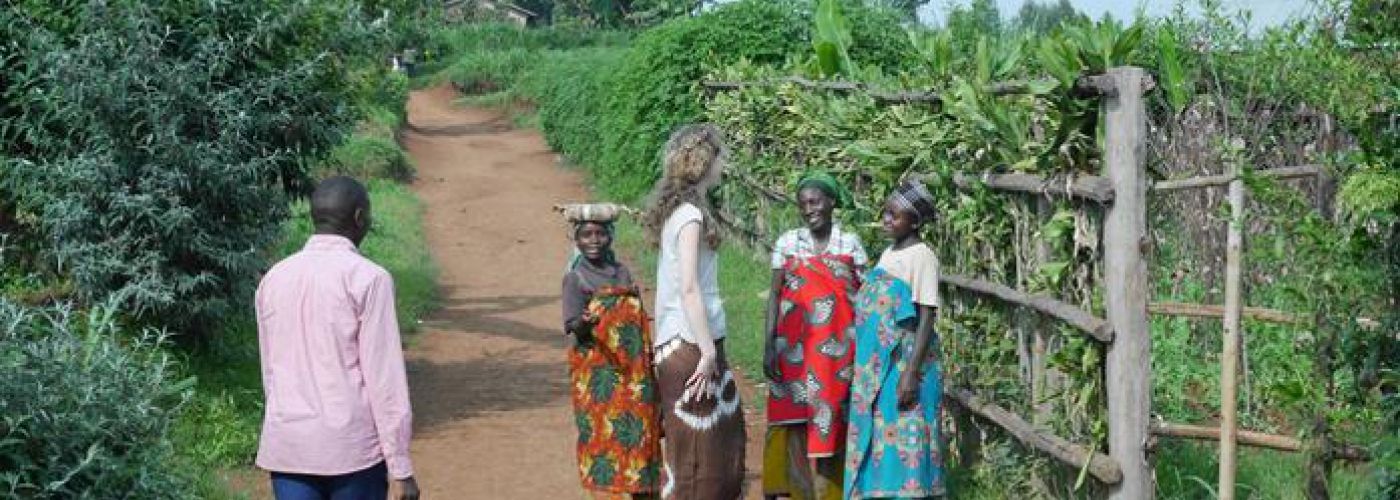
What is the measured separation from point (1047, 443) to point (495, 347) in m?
6.78

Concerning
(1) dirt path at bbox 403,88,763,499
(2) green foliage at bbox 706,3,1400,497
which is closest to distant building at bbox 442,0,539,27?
(1) dirt path at bbox 403,88,763,499

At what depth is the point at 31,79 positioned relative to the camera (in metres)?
8.71

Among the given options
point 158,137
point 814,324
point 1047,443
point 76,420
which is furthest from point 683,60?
point 76,420

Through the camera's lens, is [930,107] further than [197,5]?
No

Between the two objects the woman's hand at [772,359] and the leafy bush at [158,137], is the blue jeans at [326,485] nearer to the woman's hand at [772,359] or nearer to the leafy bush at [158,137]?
Answer: the woman's hand at [772,359]

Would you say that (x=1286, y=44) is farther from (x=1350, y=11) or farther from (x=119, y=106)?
(x=119, y=106)

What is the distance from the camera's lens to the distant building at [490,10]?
7788 centimetres

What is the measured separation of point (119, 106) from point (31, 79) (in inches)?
24.4

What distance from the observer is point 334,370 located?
178 inches


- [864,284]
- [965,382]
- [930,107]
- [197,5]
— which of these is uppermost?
[197,5]

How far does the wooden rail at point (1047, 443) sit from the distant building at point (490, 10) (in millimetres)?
68035

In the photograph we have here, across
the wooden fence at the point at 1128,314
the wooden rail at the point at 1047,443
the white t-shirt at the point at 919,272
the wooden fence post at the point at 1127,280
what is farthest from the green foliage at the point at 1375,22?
the white t-shirt at the point at 919,272

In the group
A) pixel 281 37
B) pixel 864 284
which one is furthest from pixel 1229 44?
pixel 281 37

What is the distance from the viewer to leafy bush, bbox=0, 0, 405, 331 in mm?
8547
